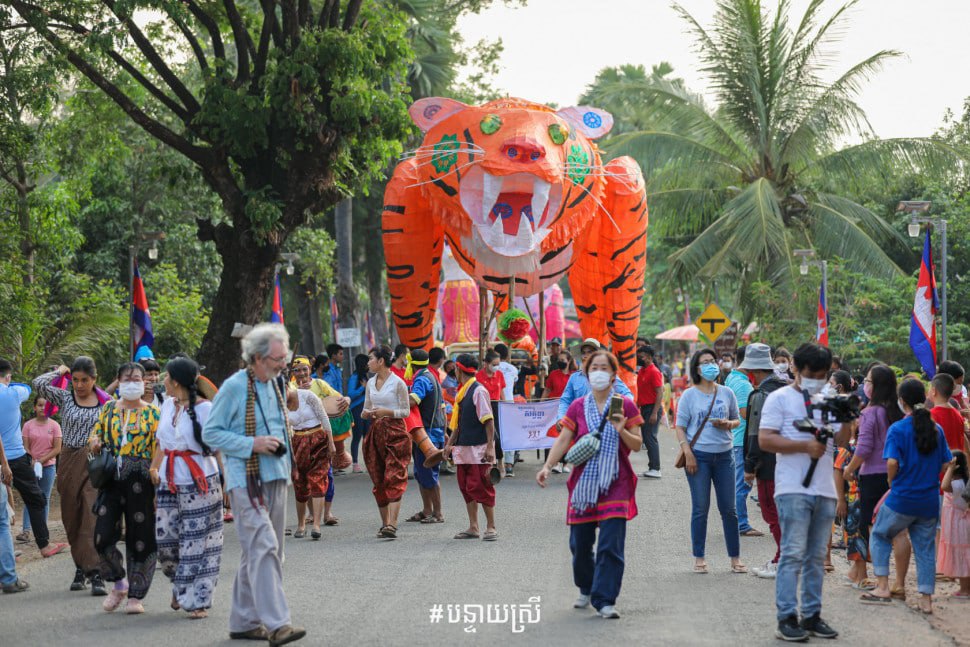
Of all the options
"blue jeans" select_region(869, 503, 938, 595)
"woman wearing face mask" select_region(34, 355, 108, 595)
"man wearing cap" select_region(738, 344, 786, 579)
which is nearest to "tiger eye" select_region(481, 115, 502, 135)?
"man wearing cap" select_region(738, 344, 786, 579)

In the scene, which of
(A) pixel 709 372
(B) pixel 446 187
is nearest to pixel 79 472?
(A) pixel 709 372

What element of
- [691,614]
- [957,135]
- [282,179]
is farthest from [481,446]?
[957,135]

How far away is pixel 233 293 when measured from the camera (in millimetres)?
15922

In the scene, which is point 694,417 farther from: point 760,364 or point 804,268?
point 804,268

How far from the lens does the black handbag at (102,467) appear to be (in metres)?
7.94

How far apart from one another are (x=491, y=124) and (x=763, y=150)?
42.0 ft

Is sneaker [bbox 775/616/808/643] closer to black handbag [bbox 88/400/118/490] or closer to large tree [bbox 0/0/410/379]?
black handbag [bbox 88/400/118/490]

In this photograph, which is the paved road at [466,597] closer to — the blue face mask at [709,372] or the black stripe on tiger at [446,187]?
the blue face mask at [709,372]

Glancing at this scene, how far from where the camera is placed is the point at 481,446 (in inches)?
421

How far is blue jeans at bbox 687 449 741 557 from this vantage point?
8984mm

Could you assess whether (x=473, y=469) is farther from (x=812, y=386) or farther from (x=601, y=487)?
(x=812, y=386)

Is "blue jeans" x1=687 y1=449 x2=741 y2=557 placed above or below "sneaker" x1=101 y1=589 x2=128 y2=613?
above

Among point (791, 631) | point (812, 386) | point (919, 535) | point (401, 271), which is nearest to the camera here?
point (791, 631)

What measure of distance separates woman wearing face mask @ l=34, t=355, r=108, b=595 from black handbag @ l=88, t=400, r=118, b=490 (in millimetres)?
816
